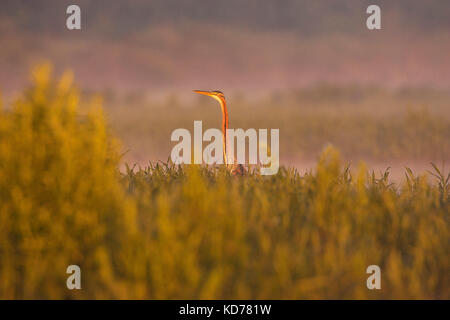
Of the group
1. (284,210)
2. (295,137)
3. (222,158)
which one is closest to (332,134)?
(295,137)

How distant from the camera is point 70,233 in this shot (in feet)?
11.5

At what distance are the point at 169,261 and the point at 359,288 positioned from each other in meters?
1.36

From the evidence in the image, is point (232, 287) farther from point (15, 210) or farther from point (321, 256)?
point (15, 210)

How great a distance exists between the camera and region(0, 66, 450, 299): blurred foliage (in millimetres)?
3229

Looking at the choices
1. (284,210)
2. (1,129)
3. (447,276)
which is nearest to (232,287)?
(284,210)

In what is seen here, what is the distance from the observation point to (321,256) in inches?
142

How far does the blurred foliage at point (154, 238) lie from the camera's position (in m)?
3.23

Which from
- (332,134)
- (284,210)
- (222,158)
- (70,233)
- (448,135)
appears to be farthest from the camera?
(332,134)

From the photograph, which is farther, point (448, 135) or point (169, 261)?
point (448, 135)

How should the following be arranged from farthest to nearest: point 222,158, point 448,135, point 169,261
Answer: point 448,135
point 222,158
point 169,261

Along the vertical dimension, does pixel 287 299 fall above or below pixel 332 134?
below

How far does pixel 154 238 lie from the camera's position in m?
3.59

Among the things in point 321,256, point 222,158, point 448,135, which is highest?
point 448,135

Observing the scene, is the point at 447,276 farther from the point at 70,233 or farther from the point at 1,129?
the point at 1,129
